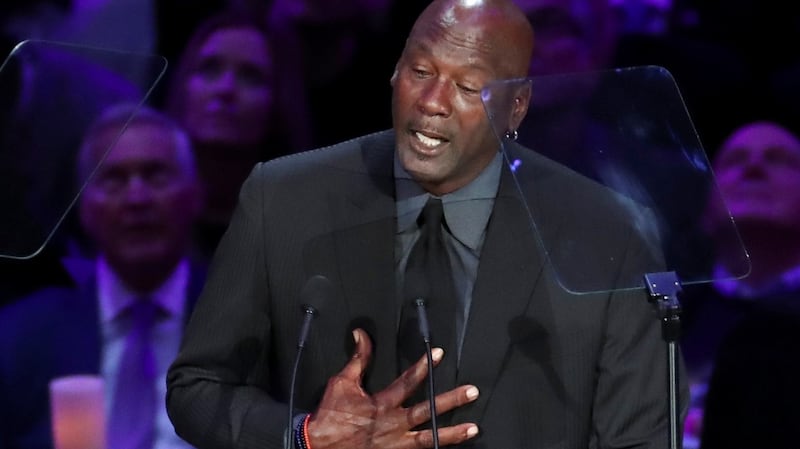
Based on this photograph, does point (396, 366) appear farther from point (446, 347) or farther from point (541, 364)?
point (541, 364)

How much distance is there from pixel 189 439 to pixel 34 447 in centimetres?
109

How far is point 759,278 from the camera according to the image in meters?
3.59

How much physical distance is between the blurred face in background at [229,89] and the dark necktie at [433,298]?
137 cm

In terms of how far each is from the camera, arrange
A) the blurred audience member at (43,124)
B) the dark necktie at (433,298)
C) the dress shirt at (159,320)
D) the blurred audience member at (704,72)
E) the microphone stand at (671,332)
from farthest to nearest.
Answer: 1. the blurred audience member at (704,72)
2. the dress shirt at (159,320)
3. the dark necktie at (433,298)
4. the blurred audience member at (43,124)
5. the microphone stand at (671,332)

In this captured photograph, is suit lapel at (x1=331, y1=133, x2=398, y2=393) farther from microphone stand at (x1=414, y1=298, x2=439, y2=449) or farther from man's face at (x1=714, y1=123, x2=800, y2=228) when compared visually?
man's face at (x1=714, y1=123, x2=800, y2=228)

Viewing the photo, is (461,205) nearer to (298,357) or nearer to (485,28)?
(485,28)

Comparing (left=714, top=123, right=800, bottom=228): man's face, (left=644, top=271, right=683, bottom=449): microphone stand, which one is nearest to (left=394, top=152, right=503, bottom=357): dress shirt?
(left=644, top=271, right=683, bottom=449): microphone stand

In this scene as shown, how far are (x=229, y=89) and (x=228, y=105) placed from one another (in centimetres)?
4

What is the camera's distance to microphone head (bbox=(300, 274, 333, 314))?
80.7 inches

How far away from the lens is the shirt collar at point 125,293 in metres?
3.35

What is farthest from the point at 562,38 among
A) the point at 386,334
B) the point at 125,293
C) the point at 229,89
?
→ the point at 386,334

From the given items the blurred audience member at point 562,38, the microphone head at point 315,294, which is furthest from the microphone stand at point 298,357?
the blurred audience member at point 562,38

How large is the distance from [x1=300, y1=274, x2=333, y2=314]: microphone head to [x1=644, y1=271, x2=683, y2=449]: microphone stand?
17.7 inches

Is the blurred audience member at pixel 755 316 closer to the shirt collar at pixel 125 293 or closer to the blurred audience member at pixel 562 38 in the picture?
the blurred audience member at pixel 562 38
